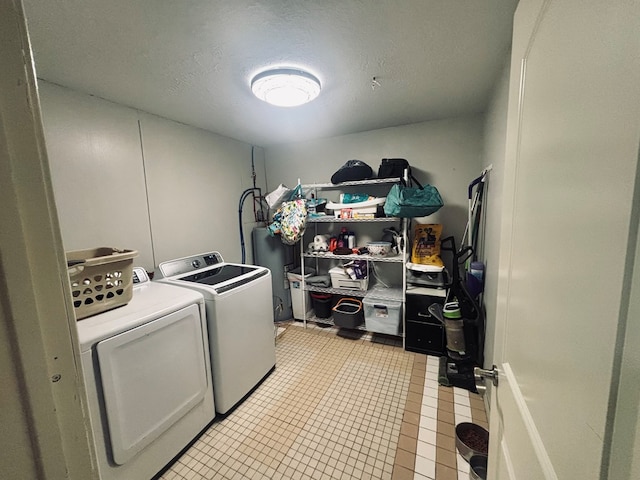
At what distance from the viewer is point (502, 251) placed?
2.80ft

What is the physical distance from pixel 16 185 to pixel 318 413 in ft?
6.64

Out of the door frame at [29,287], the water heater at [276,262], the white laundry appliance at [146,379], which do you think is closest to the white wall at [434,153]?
the water heater at [276,262]

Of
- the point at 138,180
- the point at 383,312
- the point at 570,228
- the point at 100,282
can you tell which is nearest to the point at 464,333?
the point at 383,312

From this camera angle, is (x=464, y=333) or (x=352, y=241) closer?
(x=464, y=333)

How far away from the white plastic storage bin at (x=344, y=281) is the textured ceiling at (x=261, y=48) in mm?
1678

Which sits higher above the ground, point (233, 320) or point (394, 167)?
point (394, 167)

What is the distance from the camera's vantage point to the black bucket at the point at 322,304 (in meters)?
3.05

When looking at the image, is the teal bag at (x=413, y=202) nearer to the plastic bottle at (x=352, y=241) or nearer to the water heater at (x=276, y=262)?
the plastic bottle at (x=352, y=241)

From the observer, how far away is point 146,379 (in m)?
1.33

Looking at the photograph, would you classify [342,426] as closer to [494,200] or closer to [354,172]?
[494,200]

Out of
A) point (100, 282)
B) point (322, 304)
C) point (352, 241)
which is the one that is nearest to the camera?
point (100, 282)

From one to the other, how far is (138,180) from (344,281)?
2165 millimetres

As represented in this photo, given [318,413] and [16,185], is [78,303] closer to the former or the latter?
[16,185]

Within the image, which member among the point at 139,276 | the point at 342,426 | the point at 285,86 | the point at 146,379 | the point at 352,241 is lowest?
the point at 342,426
